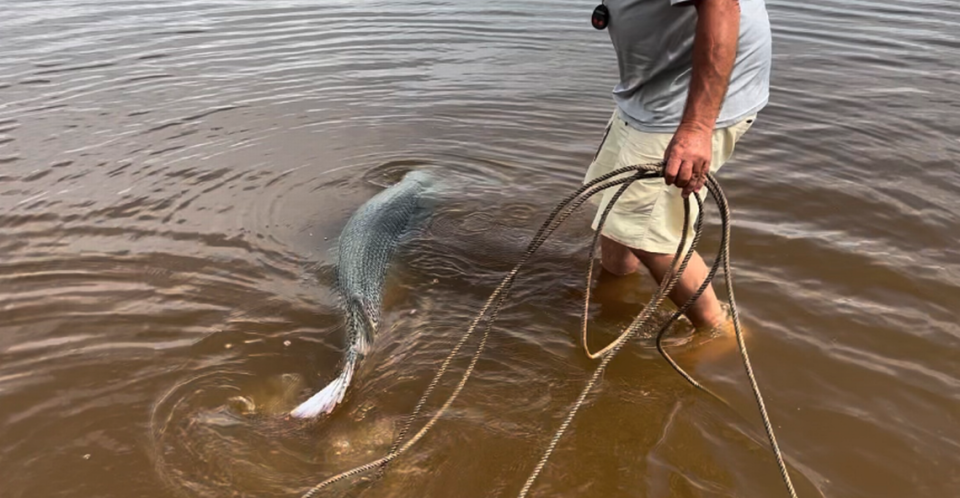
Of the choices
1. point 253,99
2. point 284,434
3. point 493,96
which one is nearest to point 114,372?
point 284,434

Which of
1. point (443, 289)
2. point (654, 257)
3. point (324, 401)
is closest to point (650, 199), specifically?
point (654, 257)

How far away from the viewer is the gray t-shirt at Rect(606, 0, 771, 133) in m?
2.38

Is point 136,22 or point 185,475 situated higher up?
point 136,22

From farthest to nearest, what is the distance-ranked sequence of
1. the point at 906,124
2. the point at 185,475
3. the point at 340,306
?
the point at 906,124, the point at 340,306, the point at 185,475

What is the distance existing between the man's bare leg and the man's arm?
77cm

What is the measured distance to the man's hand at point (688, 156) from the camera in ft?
6.97

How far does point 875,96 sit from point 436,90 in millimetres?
4451

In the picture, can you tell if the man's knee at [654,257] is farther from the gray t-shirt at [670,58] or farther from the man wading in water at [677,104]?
the gray t-shirt at [670,58]

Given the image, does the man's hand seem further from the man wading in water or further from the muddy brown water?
the muddy brown water

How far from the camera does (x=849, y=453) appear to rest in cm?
238

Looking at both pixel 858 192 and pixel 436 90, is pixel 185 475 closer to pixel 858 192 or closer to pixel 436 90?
pixel 858 192

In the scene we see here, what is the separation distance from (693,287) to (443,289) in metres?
1.40

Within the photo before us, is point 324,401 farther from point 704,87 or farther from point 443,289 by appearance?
point 704,87

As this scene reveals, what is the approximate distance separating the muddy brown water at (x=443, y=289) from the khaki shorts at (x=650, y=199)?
58 cm
